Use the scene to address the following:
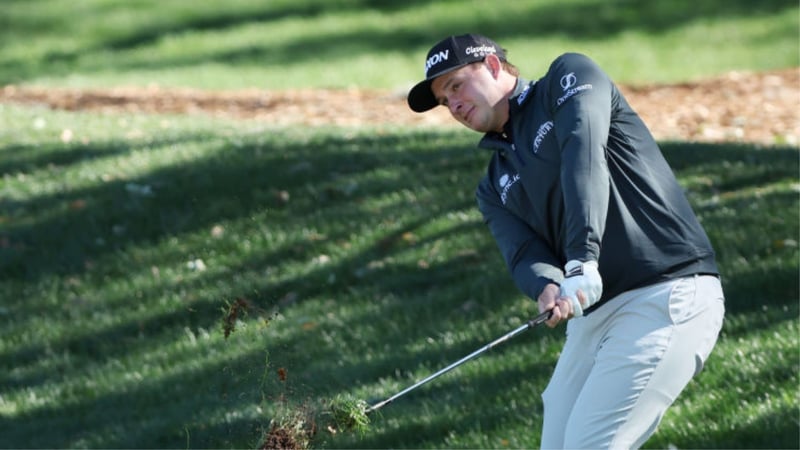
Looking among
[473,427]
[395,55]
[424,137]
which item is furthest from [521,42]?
[473,427]

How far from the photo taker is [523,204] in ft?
14.7

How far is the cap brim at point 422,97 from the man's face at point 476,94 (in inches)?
4.1

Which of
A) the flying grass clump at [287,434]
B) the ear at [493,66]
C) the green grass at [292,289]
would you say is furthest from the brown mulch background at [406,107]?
the flying grass clump at [287,434]

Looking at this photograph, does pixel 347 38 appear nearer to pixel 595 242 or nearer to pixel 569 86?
pixel 569 86

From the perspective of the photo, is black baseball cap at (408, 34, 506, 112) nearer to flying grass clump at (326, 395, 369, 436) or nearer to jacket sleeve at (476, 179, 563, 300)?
jacket sleeve at (476, 179, 563, 300)

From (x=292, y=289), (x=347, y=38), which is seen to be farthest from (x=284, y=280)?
(x=347, y=38)

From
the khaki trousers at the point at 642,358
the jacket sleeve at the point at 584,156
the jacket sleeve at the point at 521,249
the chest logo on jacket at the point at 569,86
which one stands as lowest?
the khaki trousers at the point at 642,358

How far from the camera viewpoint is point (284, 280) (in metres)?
8.96

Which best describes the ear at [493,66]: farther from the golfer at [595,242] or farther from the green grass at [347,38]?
the green grass at [347,38]

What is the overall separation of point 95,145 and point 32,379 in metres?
4.26

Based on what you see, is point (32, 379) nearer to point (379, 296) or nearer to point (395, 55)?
point (379, 296)

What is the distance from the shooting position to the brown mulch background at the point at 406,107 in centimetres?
1398

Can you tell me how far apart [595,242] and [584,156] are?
277 mm

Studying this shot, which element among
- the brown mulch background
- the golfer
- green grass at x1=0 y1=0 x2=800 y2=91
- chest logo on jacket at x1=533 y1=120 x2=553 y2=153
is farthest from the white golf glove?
green grass at x1=0 y1=0 x2=800 y2=91
